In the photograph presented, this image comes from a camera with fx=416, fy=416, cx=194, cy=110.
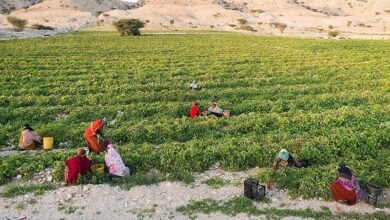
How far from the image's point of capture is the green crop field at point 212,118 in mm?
12695

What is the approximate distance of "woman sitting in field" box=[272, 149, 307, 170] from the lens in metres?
12.1

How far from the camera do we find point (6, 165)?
12422 millimetres

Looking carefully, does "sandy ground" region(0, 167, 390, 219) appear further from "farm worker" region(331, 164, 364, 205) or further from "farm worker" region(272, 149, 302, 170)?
"farm worker" region(272, 149, 302, 170)

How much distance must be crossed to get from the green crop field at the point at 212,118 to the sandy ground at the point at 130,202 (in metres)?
0.75

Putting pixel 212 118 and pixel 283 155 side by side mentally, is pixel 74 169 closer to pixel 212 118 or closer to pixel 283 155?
pixel 283 155

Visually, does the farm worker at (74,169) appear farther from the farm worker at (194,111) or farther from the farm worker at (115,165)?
the farm worker at (194,111)

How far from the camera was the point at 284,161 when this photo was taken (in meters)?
12.2

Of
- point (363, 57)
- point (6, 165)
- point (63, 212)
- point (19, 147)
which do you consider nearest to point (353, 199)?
point (63, 212)

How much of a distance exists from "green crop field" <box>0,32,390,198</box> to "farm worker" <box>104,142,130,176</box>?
0.57 m

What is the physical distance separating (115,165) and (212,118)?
228 inches

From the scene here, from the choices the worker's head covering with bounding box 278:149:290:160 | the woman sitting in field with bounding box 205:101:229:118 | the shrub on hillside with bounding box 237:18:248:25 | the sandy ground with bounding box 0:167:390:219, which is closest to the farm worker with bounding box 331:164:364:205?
the sandy ground with bounding box 0:167:390:219

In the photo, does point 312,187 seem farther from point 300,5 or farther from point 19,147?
point 300,5

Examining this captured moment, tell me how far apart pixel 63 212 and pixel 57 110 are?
933 centimetres

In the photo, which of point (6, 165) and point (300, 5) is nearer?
point (6, 165)
